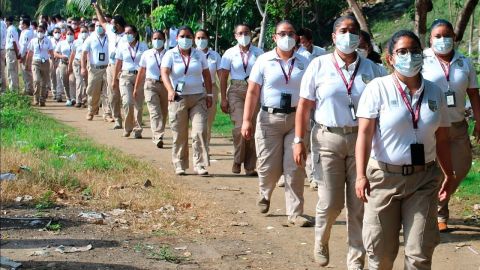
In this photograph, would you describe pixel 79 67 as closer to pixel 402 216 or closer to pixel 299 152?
pixel 299 152

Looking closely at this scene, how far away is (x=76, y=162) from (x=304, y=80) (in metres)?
5.12

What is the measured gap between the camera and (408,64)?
6.22 metres

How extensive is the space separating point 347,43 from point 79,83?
15.0 meters

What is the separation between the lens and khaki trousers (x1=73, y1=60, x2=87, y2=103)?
833 inches

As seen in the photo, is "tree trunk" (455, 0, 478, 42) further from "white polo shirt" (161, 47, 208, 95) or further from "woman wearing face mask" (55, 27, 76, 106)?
"woman wearing face mask" (55, 27, 76, 106)

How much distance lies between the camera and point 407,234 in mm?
6203

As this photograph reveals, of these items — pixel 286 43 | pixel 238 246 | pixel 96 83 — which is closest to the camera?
pixel 238 246

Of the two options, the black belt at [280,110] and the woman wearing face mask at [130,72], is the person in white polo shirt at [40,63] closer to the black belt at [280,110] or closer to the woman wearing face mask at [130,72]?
the woman wearing face mask at [130,72]

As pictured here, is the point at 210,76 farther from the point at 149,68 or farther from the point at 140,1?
the point at 140,1

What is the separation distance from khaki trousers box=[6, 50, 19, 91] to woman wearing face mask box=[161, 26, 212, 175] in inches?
461

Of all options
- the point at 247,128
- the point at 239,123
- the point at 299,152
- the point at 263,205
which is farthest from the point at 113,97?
the point at 299,152

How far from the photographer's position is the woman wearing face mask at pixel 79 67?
2086 cm

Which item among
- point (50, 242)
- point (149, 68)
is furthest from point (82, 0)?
point (50, 242)

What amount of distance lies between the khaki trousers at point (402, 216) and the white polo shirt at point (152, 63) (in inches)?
347
